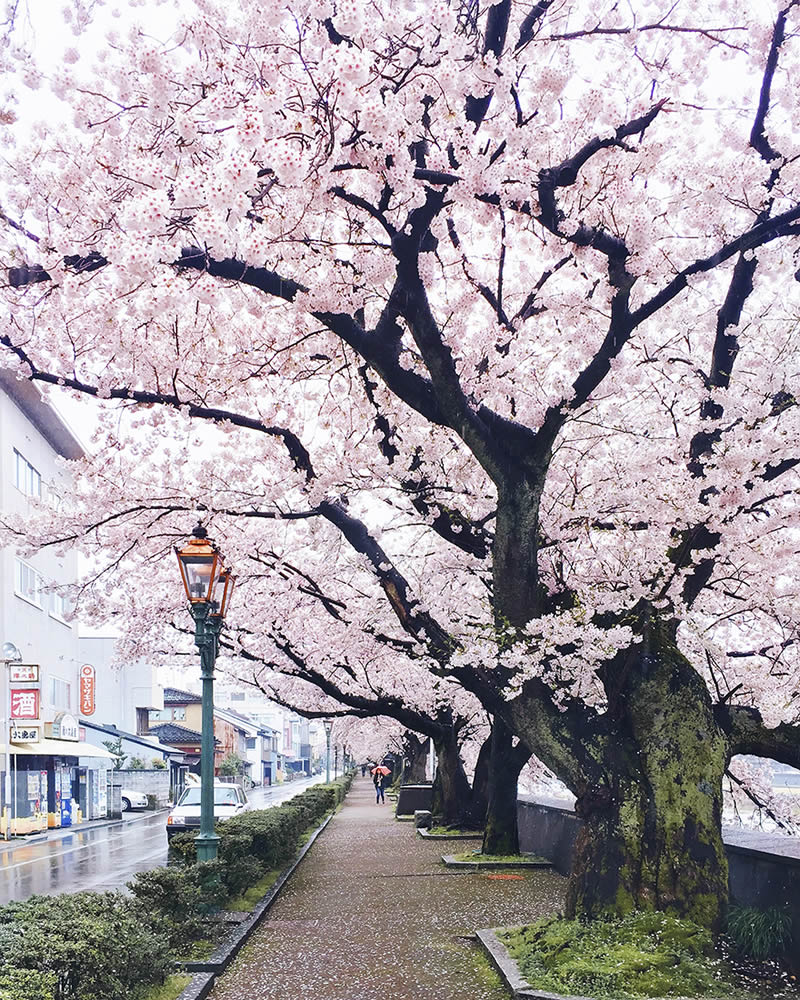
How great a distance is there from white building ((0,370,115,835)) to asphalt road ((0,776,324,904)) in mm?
1745

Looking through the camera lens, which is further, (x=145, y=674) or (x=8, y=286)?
(x=145, y=674)

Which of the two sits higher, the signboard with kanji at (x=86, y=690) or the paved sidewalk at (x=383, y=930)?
the signboard with kanji at (x=86, y=690)

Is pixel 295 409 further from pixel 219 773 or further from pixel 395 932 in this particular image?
pixel 219 773

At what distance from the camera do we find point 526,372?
12156 millimetres

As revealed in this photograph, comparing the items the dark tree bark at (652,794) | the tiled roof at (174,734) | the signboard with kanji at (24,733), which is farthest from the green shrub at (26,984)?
the tiled roof at (174,734)

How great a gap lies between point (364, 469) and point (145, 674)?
62.8m

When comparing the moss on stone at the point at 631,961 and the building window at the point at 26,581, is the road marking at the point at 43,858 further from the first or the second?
the moss on stone at the point at 631,961

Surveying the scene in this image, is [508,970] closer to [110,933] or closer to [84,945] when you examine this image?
[110,933]

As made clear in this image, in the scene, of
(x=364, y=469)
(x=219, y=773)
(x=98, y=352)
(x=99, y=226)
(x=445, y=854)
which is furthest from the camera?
(x=219, y=773)

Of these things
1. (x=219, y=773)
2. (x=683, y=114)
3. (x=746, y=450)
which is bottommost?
(x=219, y=773)

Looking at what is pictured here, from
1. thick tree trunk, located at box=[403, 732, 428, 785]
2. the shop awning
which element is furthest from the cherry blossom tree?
thick tree trunk, located at box=[403, 732, 428, 785]

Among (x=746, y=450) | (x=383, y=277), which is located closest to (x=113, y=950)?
(x=383, y=277)

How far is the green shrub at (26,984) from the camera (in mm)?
5176

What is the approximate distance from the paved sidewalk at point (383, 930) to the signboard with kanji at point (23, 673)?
16.0 metres
